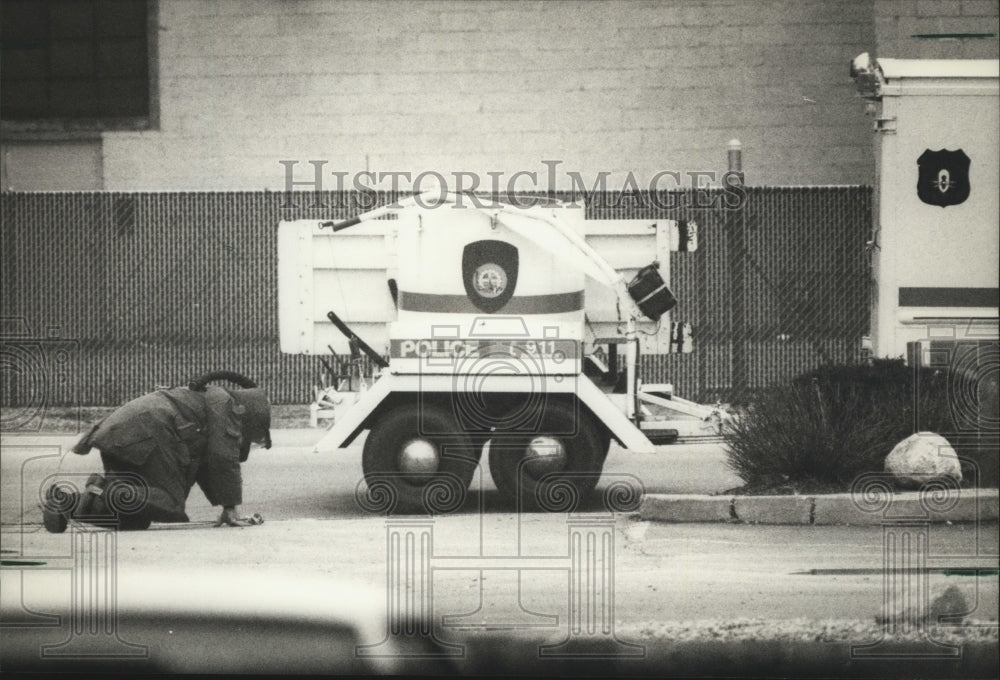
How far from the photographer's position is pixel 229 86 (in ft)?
27.8

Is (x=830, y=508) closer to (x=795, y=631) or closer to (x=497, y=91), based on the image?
(x=795, y=631)

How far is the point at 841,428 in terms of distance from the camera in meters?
7.33

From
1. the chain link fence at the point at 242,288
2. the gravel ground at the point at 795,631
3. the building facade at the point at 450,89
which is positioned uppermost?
the building facade at the point at 450,89

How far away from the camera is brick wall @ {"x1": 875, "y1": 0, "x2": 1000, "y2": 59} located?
705cm

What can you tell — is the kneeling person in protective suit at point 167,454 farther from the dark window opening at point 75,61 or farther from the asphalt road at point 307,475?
the dark window opening at point 75,61

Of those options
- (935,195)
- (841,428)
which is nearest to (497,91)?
(935,195)

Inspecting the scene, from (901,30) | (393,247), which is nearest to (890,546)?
(901,30)

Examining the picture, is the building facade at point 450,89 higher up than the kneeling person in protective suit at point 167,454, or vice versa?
the building facade at point 450,89

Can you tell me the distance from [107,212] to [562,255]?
4.34 meters

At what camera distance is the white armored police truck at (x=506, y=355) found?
24.1ft

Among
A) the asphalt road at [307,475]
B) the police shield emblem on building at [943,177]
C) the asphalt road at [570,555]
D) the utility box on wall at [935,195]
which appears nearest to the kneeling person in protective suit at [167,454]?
the asphalt road at [570,555]

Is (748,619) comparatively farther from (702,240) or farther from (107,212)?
(107,212)

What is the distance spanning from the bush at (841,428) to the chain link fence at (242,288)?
691 mm

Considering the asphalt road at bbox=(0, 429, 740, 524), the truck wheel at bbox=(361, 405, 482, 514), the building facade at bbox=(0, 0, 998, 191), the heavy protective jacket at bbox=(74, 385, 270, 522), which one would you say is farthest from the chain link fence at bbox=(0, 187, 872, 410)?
the heavy protective jacket at bbox=(74, 385, 270, 522)
